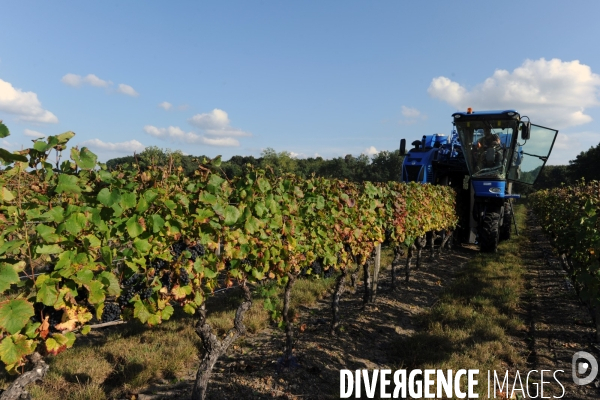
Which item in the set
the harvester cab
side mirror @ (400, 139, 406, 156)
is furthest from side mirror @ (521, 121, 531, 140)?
side mirror @ (400, 139, 406, 156)

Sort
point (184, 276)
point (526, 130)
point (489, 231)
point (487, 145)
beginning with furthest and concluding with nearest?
1. point (489, 231)
2. point (487, 145)
3. point (526, 130)
4. point (184, 276)

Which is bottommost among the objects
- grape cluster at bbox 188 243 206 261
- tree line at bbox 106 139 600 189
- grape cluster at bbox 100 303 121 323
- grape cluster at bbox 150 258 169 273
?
grape cluster at bbox 100 303 121 323

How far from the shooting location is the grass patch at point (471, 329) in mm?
4169

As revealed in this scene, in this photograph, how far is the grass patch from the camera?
4.17 meters

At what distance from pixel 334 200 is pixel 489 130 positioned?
6.64 m

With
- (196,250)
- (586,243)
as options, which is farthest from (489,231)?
(196,250)

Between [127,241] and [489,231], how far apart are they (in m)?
9.33

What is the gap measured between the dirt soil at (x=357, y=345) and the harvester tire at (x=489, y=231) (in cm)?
238

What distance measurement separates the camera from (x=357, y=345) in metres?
4.72

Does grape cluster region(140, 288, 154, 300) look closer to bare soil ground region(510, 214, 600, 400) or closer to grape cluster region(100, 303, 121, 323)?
grape cluster region(100, 303, 121, 323)

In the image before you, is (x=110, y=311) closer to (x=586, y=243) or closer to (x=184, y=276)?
(x=184, y=276)

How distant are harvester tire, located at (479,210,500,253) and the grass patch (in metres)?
2.17

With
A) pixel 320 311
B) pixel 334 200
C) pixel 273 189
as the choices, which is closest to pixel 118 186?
pixel 273 189

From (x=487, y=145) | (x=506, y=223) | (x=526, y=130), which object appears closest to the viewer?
(x=526, y=130)
